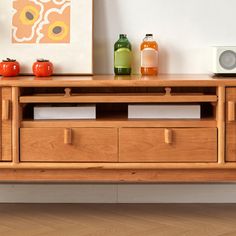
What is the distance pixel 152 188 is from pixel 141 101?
0.65 meters

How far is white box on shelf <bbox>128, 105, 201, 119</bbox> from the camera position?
260 centimetres

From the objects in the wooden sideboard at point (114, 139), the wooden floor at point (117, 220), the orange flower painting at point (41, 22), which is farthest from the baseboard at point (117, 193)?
the orange flower painting at point (41, 22)

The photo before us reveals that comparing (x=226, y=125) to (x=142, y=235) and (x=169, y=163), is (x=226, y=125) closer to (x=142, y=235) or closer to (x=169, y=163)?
(x=169, y=163)

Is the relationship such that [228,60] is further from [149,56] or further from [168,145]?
[168,145]

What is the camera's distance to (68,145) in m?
2.55

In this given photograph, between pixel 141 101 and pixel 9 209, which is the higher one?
pixel 141 101

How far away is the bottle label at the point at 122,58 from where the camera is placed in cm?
288

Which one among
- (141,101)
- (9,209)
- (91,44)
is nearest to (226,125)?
(141,101)

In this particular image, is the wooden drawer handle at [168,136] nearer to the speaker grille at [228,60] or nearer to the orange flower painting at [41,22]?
the speaker grille at [228,60]

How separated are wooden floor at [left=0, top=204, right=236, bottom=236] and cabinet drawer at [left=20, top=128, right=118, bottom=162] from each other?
0.31 m

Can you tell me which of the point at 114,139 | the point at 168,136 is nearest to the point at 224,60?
the point at 168,136

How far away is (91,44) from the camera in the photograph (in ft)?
9.48

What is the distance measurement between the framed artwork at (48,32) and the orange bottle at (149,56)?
26 centimetres

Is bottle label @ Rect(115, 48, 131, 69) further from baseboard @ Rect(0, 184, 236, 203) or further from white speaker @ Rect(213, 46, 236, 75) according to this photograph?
baseboard @ Rect(0, 184, 236, 203)
